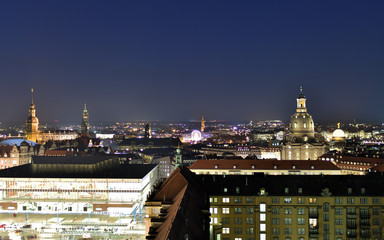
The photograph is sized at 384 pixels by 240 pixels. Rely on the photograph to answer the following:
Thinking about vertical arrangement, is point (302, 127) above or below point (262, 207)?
above

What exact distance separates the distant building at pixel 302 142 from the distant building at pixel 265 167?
43.0 meters

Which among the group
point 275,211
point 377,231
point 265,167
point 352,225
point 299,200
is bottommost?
point 377,231

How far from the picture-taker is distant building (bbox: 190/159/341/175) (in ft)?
319

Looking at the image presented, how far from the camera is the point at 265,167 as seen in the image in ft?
322

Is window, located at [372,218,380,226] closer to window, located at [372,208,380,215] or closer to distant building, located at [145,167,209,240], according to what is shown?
window, located at [372,208,380,215]

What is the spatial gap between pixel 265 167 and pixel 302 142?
47789 millimetres

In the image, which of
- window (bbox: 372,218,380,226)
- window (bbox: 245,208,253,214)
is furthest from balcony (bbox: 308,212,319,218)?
window (bbox: 245,208,253,214)

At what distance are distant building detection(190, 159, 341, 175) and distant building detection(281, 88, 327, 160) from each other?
43.0m

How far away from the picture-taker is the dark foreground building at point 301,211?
5841cm

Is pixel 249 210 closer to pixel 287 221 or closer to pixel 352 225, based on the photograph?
pixel 287 221

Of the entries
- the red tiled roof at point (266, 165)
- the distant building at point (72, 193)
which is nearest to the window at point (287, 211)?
the red tiled roof at point (266, 165)

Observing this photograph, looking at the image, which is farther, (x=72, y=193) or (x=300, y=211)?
(x=72, y=193)

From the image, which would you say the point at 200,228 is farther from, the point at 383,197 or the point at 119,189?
the point at 119,189

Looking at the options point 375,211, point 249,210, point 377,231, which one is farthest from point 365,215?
point 249,210
